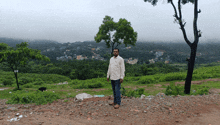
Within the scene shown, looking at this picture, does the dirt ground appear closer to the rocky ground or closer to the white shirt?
the rocky ground

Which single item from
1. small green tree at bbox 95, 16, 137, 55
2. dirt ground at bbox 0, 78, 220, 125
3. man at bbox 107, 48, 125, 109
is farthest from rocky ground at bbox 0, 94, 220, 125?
small green tree at bbox 95, 16, 137, 55

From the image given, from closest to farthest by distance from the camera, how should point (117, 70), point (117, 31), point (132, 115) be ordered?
point (132, 115)
point (117, 70)
point (117, 31)

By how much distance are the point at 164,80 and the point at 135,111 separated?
1097 cm

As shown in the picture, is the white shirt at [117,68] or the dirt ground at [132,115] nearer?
the dirt ground at [132,115]

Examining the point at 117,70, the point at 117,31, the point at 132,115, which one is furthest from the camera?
the point at 117,31

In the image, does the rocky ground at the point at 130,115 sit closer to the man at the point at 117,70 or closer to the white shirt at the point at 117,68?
the man at the point at 117,70

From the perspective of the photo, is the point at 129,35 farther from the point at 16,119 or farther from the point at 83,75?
the point at 16,119

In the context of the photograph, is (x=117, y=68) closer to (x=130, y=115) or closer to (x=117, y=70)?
(x=117, y=70)

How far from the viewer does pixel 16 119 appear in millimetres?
3898

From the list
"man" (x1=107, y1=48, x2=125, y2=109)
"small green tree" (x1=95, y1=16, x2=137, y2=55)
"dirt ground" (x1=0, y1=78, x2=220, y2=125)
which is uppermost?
"small green tree" (x1=95, y1=16, x2=137, y2=55)

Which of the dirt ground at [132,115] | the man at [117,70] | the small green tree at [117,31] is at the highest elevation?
the small green tree at [117,31]

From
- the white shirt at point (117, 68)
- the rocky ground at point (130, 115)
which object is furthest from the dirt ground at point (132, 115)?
the white shirt at point (117, 68)

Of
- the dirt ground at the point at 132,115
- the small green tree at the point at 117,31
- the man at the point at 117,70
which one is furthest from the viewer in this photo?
the small green tree at the point at 117,31

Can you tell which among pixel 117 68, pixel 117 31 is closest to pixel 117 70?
pixel 117 68
